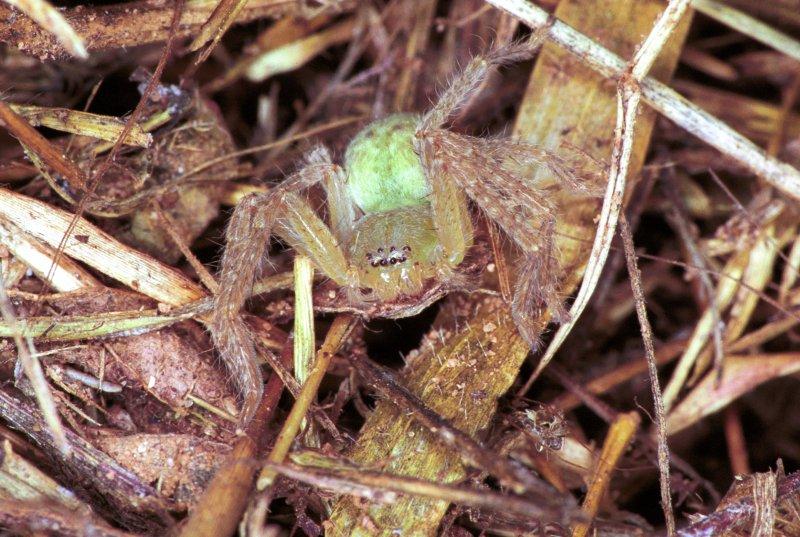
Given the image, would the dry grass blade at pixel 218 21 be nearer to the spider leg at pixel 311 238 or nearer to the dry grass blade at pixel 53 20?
the spider leg at pixel 311 238

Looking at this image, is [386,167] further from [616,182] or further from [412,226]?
[616,182]

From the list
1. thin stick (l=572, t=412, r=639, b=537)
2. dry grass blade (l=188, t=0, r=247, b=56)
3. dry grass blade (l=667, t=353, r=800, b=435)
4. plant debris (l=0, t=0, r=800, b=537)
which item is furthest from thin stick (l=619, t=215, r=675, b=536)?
dry grass blade (l=188, t=0, r=247, b=56)

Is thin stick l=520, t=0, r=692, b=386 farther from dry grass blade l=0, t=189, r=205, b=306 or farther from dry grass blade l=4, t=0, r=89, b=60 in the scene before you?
dry grass blade l=4, t=0, r=89, b=60

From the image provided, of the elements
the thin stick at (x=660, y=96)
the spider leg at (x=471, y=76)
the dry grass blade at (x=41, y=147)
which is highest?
the thin stick at (x=660, y=96)

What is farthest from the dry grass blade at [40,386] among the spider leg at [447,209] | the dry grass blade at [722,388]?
the dry grass blade at [722,388]

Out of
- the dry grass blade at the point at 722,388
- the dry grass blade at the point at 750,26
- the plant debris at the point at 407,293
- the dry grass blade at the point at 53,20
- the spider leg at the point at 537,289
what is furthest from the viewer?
the dry grass blade at the point at 750,26

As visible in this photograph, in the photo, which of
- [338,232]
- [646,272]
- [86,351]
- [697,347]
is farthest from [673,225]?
[86,351]

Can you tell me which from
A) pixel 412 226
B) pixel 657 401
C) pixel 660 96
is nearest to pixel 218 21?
pixel 412 226
